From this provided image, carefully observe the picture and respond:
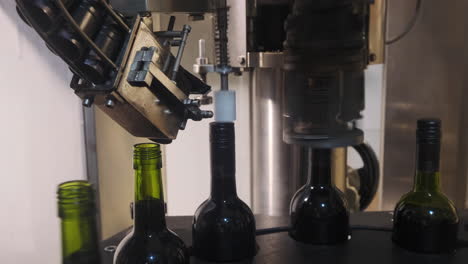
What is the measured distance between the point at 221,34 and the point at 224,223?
23 cm

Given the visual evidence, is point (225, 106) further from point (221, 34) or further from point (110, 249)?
point (110, 249)

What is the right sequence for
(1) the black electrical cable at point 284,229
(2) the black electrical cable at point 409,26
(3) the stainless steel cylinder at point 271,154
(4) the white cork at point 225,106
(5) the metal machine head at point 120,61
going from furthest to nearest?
(2) the black electrical cable at point 409,26 < (3) the stainless steel cylinder at point 271,154 < (1) the black electrical cable at point 284,229 < (4) the white cork at point 225,106 < (5) the metal machine head at point 120,61

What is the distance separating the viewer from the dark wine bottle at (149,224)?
0.52 metres

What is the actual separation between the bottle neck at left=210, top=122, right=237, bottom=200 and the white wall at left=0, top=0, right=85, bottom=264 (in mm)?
381

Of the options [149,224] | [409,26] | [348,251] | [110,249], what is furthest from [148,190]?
[409,26]

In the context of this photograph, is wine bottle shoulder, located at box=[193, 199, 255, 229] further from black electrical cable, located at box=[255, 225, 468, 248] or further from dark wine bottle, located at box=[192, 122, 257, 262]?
black electrical cable, located at box=[255, 225, 468, 248]

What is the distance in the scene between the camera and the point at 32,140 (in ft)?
2.68

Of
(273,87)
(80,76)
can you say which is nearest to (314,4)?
(80,76)

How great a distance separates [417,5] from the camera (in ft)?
3.45

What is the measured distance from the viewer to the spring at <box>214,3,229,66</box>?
598 mm

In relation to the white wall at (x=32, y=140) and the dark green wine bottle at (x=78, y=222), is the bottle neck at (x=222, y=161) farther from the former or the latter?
the white wall at (x=32, y=140)

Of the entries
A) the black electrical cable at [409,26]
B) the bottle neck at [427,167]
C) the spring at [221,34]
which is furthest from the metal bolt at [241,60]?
the black electrical cable at [409,26]

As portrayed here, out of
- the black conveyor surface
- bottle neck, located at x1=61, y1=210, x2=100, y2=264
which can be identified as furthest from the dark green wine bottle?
the black conveyor surface

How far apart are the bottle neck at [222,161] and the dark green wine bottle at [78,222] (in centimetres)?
15
